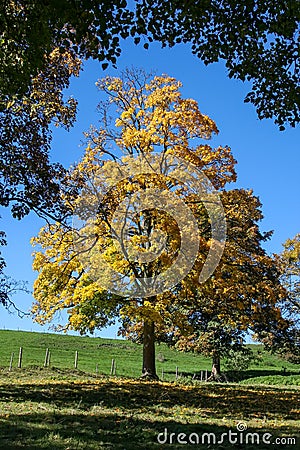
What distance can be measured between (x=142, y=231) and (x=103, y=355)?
29.9 meters

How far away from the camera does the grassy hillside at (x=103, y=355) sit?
3850 centimetres

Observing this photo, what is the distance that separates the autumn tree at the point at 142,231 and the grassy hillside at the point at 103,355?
1731cm

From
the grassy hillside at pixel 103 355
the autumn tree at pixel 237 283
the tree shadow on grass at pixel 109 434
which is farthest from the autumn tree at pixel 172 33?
the grassy hillside at pixel 103 355

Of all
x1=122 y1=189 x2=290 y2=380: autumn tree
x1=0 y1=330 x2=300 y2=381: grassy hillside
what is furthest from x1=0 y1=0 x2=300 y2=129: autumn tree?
x1=0 y1=330 x2=300 y2=381: grassy hillside

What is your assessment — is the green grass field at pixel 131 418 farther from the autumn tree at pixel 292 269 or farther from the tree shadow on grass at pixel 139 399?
the autumn tree at pixel 292 269

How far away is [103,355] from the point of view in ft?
153

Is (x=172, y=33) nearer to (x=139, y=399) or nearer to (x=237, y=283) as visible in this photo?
(x=139, y=399)

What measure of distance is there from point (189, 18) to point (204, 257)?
37.9 feet

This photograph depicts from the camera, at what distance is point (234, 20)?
8062 millimetres

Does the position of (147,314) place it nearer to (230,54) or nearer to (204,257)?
(204,257)

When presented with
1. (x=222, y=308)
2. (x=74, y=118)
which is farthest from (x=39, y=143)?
(x=222, y=308)

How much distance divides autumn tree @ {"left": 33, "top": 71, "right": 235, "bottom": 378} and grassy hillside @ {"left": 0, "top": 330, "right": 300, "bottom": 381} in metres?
17.3

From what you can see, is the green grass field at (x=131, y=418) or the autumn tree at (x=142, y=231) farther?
the autumn tree at (x=142, y=231)

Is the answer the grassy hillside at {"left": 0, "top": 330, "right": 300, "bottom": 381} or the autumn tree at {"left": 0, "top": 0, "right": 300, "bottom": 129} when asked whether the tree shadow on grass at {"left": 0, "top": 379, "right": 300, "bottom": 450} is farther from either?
the grassy hillside at {"left": 0, "top": 330, "right": 300, "bottom": 381}
